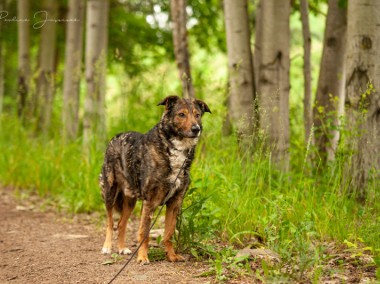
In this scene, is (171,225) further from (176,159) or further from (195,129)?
(195,129)

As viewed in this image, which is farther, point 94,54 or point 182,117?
point 94,54

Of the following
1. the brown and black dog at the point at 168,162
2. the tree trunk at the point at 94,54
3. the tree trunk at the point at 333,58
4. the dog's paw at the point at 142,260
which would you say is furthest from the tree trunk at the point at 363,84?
the tree trunk at the point at 94,54

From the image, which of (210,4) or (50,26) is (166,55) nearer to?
(210,4)

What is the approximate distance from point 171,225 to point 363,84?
278cm

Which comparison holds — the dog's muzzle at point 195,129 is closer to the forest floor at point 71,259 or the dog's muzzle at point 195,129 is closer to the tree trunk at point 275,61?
the forest floor at point 71,259

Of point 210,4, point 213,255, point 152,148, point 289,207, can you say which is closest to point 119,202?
point 152,148

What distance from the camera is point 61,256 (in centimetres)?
554

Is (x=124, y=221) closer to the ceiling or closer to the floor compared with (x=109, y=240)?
closer to the ceiling

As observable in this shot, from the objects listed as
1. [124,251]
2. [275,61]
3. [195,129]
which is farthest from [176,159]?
[275,61]

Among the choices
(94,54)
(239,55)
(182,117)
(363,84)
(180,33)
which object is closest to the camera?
(182,117)

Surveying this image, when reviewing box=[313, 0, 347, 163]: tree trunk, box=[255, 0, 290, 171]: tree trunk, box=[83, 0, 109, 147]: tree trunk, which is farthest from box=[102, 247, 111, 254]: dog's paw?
box=[313, 0, 347, 163]: tree trunk

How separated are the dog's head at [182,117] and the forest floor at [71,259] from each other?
126 centimetres

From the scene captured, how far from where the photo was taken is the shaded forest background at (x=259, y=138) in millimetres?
5266

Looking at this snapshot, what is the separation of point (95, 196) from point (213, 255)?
3.07 metres
